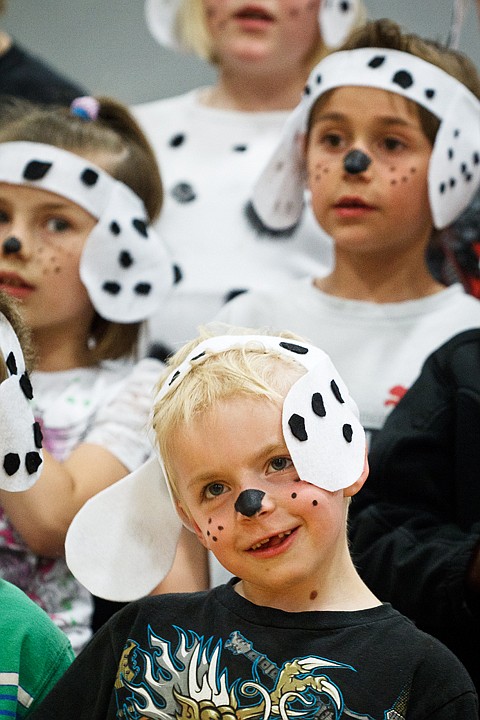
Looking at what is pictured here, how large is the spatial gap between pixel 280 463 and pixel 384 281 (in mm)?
1017

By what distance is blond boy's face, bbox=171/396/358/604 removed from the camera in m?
1.34

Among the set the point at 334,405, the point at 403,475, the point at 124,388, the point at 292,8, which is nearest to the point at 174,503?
the point at 334,405

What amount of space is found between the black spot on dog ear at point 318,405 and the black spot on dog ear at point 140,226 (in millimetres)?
1071

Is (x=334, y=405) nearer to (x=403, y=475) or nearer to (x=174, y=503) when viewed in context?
(x=174, y=503)

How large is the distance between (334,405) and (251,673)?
319 mm

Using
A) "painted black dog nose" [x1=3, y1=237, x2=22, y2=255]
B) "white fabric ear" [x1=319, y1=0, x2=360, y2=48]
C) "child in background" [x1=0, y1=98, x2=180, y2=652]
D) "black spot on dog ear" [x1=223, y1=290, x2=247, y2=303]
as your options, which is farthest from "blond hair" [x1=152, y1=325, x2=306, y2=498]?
"white fabric ear" [x1=319, y1=0, x2=360, y2=48]

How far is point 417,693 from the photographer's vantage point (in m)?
1.29

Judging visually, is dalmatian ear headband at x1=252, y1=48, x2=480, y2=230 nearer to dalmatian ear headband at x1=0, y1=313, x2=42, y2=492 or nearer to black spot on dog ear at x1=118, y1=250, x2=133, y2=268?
black spot on dog ear at x1=118, y1=250, x2=133, y2=268

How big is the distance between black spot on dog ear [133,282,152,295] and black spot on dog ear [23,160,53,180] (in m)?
0.28

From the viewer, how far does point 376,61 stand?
2.24 meters

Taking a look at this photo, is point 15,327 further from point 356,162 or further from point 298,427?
point 356,162

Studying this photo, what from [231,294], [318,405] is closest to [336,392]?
[318,405]

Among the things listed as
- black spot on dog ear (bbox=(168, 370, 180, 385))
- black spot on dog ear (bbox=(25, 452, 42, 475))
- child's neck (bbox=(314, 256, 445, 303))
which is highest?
black spot on dog ear (bbox=(168, 370, 180, 385))

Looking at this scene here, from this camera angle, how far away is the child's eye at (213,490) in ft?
4.50
